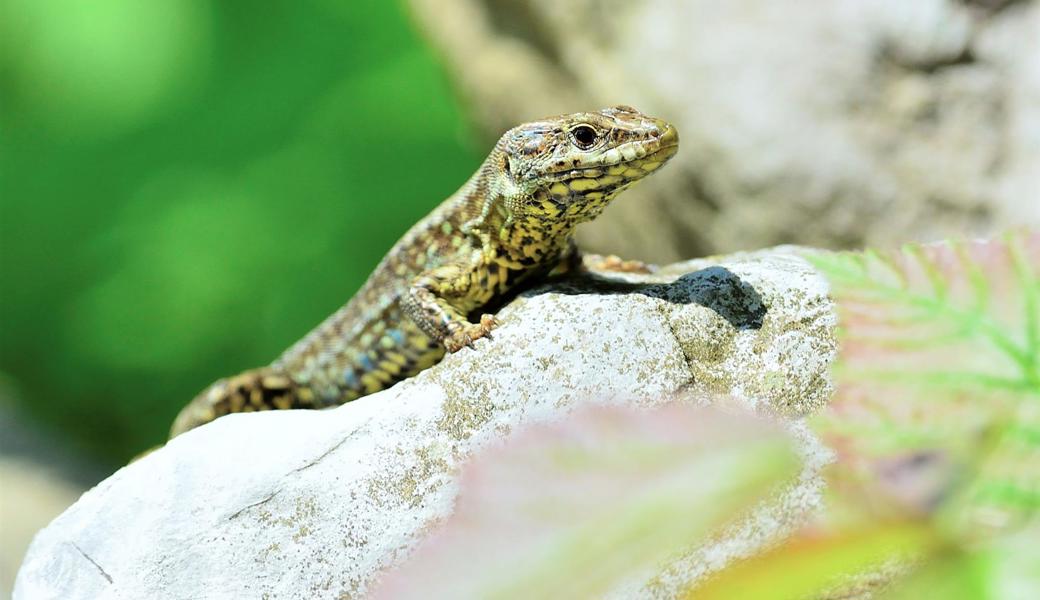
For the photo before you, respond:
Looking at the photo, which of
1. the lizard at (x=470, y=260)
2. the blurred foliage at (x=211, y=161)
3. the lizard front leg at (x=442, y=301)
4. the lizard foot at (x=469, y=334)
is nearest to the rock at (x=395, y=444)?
the lizard foot at (x=469, y=334)

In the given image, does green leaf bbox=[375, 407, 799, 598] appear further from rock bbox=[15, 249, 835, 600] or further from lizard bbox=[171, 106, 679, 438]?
lizard bbox=[171, 106, 679, 438]

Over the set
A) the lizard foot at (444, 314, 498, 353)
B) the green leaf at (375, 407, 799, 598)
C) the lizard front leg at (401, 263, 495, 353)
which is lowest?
the green leaf at (375, 407, 799, 598)

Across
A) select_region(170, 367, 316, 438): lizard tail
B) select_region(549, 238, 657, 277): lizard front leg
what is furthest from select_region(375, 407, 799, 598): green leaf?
select_region(170, 367, 316, 438): lizard tail

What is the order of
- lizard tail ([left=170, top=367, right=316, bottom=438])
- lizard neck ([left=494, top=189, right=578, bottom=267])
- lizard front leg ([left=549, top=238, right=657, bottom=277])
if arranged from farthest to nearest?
lizard tail ([left=170, top=367, right=316, bottom=438]) → lizard front leg ([left=549, top=238, right=657, bottom=277]) → lizard neck ([left=494, top=189, right=578, bottom=267])

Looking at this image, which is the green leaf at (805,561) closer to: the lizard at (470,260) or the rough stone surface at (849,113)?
the lizard at (470,260)

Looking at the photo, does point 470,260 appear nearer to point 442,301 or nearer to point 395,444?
point 442,301

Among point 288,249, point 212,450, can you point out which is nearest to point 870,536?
point 212,450

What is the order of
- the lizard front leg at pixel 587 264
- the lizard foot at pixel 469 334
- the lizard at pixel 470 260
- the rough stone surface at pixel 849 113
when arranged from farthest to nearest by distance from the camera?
the rough stone surface at pixel 849 113, the lizard front leg at pixel 587 264, the lizard at pixel 470 260, the lizard foot at pixel 469 334
